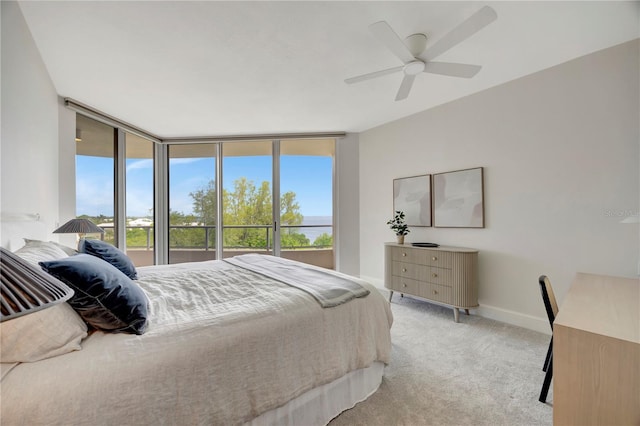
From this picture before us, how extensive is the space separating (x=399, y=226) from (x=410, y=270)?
25.1 inches

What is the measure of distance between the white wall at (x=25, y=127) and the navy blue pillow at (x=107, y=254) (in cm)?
49

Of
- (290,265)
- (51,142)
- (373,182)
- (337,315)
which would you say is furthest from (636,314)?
(51,142)

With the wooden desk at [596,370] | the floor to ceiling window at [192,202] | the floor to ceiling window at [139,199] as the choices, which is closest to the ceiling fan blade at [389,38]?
the wooden desk at [596,370]

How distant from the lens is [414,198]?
3.81 metres

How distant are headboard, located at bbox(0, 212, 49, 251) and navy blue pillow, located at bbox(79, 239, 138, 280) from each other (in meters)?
0.39

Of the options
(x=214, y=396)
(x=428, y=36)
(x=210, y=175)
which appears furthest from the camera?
(x=210, y=175)

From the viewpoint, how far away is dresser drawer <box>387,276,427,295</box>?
3.30m

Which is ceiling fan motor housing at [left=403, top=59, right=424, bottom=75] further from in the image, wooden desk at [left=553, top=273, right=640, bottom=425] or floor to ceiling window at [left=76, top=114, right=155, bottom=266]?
floor to ceiling window at [left=76, top=114, right=155, bottom=266]

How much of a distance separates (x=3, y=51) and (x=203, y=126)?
2.48m

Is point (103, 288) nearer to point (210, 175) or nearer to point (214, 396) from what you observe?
point (214, 396)

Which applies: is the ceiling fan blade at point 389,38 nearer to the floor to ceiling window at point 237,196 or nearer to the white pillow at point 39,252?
the white pillow at point 39,252

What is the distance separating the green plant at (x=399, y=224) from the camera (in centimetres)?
372

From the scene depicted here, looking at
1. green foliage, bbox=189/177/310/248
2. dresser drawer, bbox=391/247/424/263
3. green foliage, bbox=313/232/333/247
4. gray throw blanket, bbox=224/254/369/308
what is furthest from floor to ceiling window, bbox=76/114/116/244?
dresser drawer, bbox=391/247/424/263

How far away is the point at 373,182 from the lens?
4441 mm
